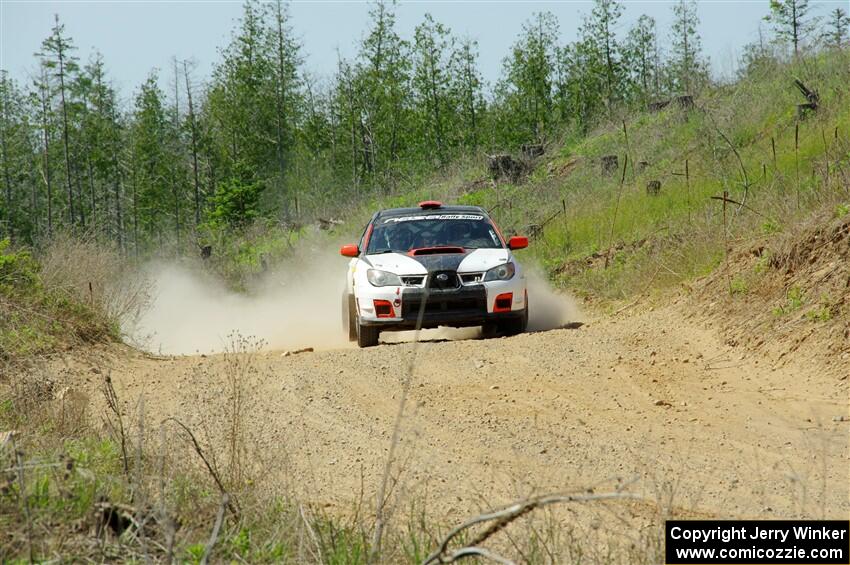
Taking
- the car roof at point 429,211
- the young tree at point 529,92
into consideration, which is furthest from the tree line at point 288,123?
the car roof at point 429,211

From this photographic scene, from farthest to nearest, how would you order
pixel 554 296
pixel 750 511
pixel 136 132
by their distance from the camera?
1. pixel 136 132
2. pixel 554 296
3. pixel 750 511

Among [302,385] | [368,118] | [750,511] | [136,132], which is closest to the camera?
[750,511]

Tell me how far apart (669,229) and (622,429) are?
33.6 ft

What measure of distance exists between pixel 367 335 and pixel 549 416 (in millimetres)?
4794

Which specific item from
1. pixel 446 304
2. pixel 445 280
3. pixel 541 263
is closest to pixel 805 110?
pixel 541 263

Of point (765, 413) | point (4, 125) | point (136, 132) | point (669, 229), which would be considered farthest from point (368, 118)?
point (765, 413)

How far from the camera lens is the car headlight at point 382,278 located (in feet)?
43.0

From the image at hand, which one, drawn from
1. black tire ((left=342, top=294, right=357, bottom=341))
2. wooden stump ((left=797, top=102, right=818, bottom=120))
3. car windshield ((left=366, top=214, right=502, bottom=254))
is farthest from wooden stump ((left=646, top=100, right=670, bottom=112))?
black tire ((left=342, top=294, right=357, bottom=341))

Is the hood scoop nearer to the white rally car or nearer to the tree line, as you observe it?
the white rally car

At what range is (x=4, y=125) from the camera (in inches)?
2911

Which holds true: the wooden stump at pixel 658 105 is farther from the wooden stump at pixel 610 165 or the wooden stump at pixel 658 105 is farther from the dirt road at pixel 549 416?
the dirt road at pixel 549 416

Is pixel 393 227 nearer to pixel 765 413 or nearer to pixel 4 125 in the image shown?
pixel 765 413

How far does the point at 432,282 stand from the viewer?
13023 millimetres

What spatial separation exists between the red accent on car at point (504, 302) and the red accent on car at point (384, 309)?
4.33ft
